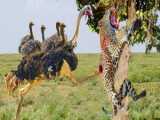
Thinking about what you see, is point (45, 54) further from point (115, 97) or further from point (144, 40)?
point (144, 40)

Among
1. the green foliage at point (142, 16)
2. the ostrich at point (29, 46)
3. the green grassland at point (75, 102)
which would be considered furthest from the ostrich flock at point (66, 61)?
the green foliage at point (142, 16)

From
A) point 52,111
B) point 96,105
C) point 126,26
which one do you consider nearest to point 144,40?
point 126,26

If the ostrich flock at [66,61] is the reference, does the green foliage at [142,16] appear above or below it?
above

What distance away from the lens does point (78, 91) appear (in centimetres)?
3788

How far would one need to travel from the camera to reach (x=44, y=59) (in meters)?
10.9

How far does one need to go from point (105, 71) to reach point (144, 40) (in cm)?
297

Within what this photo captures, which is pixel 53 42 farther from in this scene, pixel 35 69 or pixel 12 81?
pixel 12 81

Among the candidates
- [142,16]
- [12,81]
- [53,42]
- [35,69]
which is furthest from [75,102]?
[53,42]

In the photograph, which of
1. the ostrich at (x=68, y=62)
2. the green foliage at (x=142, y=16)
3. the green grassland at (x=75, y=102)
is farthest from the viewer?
the green grassland at (x=75, y=102)

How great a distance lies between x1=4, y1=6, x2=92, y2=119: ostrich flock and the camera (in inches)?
420

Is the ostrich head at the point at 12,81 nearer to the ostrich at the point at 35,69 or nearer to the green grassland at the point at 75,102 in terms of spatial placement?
the ostrich at the point at 35,69

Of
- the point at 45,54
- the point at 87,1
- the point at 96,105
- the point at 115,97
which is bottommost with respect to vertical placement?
the point at 96,105

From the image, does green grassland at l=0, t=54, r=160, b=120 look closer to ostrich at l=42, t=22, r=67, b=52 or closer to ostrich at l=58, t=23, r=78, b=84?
ostrich at l=58, t=23, r=78, b=84

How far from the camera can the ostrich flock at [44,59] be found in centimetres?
1066
